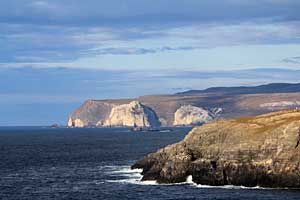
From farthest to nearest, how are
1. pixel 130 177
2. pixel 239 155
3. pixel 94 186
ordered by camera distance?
pixel 130 177 → pixel 94 186 → pixel 239 155

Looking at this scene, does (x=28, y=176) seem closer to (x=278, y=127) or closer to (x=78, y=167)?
(x=78, y=167)

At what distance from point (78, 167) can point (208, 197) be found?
51190mm

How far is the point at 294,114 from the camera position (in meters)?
103

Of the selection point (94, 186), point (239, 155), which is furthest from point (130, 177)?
point (239, 155)

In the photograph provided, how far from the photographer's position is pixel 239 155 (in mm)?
90750

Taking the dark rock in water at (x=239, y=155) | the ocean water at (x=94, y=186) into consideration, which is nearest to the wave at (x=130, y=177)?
the ocean water at (x=94, y=186)

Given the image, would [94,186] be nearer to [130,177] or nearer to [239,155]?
[130,177]

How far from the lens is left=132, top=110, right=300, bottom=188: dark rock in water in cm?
8650

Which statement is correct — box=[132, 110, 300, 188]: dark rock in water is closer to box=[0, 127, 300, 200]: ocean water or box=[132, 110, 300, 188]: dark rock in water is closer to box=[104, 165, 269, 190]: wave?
box=[104, 165, 269, 190]: wave

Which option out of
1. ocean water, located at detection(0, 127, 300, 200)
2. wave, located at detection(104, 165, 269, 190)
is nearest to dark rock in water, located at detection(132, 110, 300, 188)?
wave, located at detection(104, 165, 269, 190)

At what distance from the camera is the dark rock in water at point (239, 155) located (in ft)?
Answer: 284

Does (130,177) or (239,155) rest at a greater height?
(239,155)

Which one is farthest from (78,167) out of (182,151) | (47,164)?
(182,151)

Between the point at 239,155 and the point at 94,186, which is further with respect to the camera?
the point at 94,186
